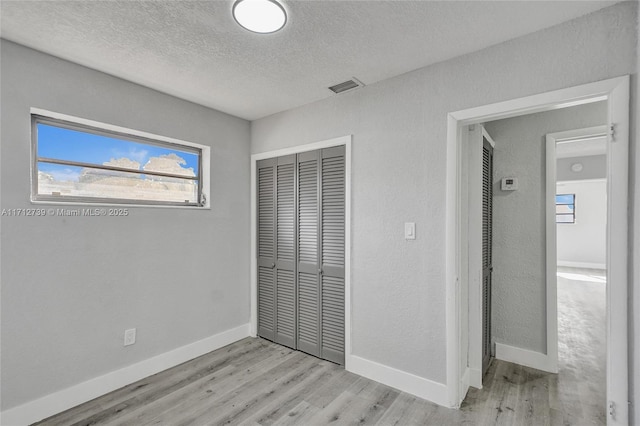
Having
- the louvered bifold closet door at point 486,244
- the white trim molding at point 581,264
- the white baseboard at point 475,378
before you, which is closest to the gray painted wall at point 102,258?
the white baseboard at point 475,378

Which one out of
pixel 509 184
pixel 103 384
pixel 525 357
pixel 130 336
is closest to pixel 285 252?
pixel 130 336

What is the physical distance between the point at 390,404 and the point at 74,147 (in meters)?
3.04

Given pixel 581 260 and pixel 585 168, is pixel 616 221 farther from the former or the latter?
pixel 581 260

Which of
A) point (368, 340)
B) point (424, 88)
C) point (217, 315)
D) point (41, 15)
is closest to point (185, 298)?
point (217, 315)

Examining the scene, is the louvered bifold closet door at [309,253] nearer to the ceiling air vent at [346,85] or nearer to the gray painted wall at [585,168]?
the ceiling air vent at [346,85]

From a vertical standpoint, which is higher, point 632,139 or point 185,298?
point 632,139

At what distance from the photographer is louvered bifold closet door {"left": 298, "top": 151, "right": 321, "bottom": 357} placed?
293cm

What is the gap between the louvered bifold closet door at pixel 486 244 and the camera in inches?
103

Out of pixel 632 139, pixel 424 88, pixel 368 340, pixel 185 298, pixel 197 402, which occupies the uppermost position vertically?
pixel 424 88

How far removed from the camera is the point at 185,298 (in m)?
2.88

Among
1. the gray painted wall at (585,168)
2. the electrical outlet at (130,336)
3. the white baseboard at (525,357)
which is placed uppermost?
the gray painted wall at (585,168)

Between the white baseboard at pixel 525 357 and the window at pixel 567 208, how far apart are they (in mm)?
7541

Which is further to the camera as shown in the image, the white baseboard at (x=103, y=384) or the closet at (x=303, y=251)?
the closet at (x=303, y=251)

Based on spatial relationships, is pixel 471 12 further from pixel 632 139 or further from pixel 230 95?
pixel 230 95
